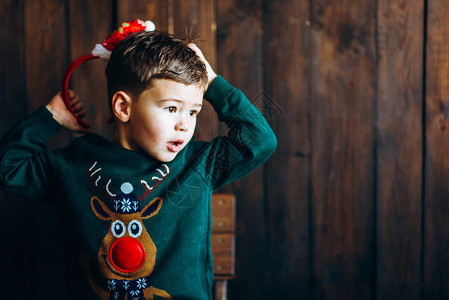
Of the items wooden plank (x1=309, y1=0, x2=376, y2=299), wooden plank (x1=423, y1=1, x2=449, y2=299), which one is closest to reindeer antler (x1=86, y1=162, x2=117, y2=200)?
wooden plank (x1=309, y1=0, x2=376, y2=299)

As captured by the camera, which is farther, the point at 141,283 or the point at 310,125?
the point at 310,125

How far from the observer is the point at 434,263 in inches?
46.8

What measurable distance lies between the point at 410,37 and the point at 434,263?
683 mm

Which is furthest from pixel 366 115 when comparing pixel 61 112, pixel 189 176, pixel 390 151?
pixel 61 112

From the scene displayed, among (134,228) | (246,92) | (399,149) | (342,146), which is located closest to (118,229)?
(134,228)

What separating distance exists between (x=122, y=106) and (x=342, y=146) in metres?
0.68

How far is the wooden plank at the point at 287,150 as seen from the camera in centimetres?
112

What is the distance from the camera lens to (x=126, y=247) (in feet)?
2.54

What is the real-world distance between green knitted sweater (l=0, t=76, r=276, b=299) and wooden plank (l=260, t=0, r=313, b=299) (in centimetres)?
30

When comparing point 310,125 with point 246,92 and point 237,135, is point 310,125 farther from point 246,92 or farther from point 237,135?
point 237,135

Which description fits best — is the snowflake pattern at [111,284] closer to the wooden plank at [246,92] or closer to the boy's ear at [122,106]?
the boy's ear at [122,106]

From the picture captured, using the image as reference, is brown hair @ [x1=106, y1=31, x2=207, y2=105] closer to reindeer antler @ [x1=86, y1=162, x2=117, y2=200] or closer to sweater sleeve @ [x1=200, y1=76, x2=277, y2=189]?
sweater sleeve @ [x1=200, y1=76, x2=277, y2=189]

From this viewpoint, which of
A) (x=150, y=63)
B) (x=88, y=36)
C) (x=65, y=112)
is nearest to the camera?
(x=150, y=63)

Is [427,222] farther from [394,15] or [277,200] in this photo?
[394,15]
